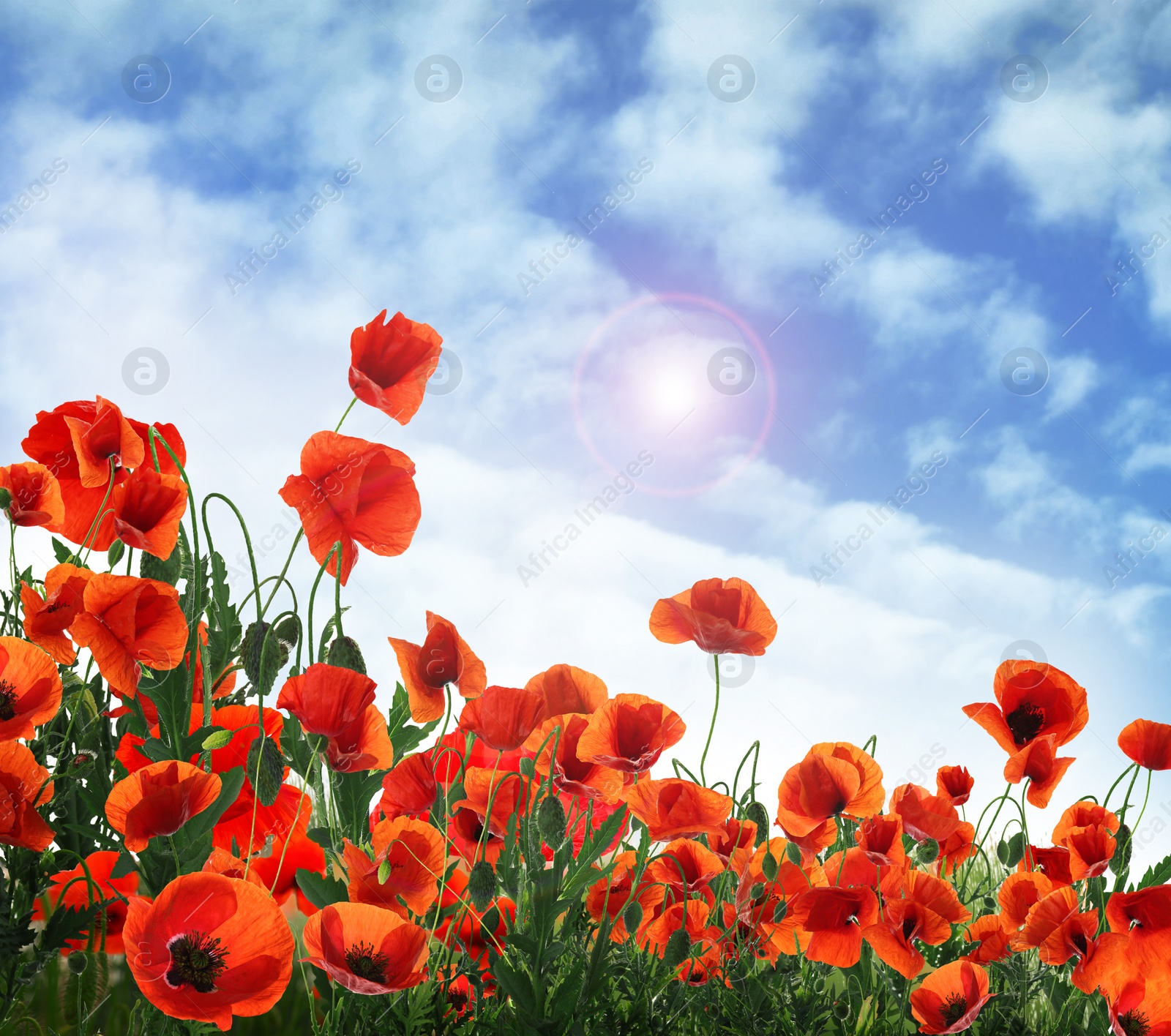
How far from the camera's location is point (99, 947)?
1345 mm

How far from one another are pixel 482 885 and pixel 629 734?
31cm

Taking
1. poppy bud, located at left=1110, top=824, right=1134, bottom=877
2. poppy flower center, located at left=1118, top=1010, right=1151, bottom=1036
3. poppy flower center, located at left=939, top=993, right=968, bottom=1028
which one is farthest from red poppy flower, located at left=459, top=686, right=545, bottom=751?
poppy bud, located at left=1110, top=824, right=1134, bottom=877

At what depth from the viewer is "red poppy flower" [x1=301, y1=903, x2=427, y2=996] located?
1.03m

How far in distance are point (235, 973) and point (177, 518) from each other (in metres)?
0.58

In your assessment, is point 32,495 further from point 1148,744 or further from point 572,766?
point 1148,744

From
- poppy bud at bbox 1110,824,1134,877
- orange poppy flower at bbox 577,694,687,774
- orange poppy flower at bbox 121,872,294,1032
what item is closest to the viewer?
orange poppy flower at bbox 121,872,294,1032

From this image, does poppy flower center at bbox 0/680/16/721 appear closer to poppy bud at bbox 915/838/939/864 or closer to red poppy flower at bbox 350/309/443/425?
red poppy flower at bbox 350/309/443/425

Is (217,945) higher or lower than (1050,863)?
lower

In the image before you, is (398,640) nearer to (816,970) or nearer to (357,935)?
(357,935)

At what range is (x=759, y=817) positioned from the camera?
162 cm

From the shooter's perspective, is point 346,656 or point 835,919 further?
point 835,919

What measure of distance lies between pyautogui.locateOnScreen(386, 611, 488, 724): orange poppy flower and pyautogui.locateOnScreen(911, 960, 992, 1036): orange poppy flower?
81 centimetres

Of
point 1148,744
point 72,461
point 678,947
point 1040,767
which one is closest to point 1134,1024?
point 1040,767

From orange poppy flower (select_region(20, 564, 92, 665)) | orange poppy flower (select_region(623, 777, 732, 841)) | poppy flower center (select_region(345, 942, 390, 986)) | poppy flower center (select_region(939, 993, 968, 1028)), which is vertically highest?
orange poppy flower (select_region(20, 564, 92, 665))
